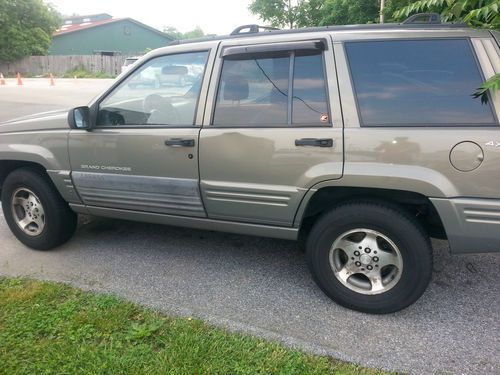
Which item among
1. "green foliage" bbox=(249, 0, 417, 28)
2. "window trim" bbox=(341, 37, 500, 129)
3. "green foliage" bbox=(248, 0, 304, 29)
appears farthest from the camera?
"green foliage" bbox=(248, 0, 304, 29)

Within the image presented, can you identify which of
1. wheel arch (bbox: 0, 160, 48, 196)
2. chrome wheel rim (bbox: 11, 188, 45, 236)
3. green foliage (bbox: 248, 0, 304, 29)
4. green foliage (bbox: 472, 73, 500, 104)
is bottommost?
chrome wheel rim (bbox: 11, 188, 45, 236)

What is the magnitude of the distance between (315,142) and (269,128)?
353 mm

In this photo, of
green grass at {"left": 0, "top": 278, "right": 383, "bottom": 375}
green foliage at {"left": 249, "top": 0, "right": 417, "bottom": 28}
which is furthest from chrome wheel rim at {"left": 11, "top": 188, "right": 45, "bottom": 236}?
green foliage at {"left": 249, "top": 0, "right": 417, "bottom": 28}

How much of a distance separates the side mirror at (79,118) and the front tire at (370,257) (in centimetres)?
203

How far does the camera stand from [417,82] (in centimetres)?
267

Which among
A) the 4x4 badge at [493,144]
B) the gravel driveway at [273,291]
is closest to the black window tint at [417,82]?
the 4x4 badge at [493,144]

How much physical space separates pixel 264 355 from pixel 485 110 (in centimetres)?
195

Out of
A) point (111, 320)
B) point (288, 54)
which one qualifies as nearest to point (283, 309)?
point (111, 320)

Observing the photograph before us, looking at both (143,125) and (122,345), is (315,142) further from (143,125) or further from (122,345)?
(122,345)

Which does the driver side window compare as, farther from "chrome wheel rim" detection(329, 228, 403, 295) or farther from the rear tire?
"chrome wheel rim" detection(329, 228, 403, 295)

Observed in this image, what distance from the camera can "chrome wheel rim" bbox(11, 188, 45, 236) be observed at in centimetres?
394

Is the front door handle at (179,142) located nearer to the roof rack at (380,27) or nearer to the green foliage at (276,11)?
the roof rack at (380,27)

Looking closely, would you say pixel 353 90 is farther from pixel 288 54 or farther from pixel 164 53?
pixel 164 53

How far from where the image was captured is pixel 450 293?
10.4ft
